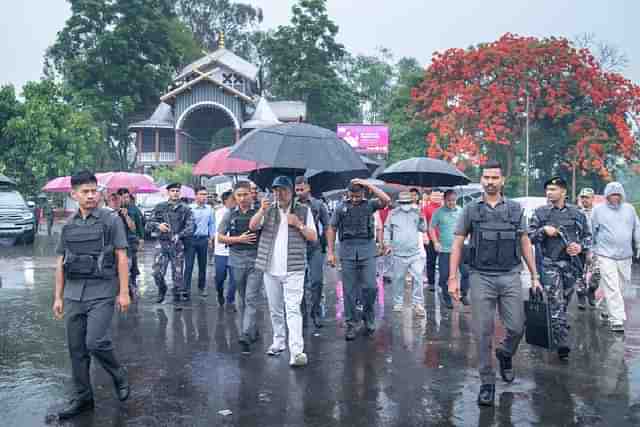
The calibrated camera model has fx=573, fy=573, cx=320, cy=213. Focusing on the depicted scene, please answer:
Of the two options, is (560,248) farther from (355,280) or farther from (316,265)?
(316,265)

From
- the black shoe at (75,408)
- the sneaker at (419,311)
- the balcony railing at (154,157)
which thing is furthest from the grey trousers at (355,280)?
the balcony railing at (154,157)

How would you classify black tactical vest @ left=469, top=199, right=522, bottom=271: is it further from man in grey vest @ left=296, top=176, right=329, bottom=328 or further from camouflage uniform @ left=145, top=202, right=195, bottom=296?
camouflage uniform @ left=145, top=202, right=195, bottom=296

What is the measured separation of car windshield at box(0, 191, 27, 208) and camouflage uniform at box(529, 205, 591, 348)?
16.8 metres

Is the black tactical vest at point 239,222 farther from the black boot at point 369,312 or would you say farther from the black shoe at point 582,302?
the black shoe at point 582,302

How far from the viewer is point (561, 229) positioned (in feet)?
20.2

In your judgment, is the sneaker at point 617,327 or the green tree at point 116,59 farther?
the green tree at point 116,59

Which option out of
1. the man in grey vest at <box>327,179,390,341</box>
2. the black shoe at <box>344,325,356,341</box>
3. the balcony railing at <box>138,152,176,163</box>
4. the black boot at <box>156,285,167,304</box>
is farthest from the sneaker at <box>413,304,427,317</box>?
the balcony railing at <box>138,152,176,163</box>

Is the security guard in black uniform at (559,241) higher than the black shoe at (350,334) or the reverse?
higher

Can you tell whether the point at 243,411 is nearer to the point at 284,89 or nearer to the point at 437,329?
the point at 437,329

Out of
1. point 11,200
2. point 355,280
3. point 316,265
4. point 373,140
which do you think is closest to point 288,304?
point 355,280

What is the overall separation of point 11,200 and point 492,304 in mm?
17711

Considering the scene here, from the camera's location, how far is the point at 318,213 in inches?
284

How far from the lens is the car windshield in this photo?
17969 mm

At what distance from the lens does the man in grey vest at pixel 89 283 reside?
4.29m
